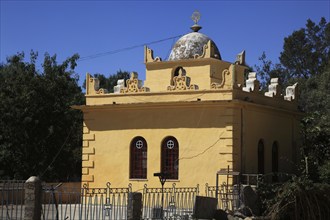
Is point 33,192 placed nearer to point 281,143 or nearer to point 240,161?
point 240,161

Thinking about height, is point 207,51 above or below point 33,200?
above

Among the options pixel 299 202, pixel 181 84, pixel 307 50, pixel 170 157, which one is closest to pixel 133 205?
pixel 299 202

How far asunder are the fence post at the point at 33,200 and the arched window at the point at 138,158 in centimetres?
834

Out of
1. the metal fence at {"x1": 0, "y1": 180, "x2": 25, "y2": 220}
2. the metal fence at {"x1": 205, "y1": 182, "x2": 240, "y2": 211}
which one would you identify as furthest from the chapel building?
the metal fence at {"x1": 0, "y1": 180, "x2": 25, "y2": 220}

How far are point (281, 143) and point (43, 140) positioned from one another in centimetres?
1240

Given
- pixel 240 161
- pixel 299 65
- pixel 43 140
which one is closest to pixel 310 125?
pixel 240 161

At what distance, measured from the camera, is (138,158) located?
2244cm

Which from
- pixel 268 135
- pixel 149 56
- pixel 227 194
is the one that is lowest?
pixel 227 194

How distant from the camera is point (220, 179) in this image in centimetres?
2078

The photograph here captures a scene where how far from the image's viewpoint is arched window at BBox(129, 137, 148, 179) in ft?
73.2

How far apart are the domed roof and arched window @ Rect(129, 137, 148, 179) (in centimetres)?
402

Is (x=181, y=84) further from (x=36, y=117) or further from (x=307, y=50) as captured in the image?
(x=307, y=50)

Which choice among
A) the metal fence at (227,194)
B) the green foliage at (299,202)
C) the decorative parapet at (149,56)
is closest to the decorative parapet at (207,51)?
the decorative parapet at (149,56)

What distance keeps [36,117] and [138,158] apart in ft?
29.6
